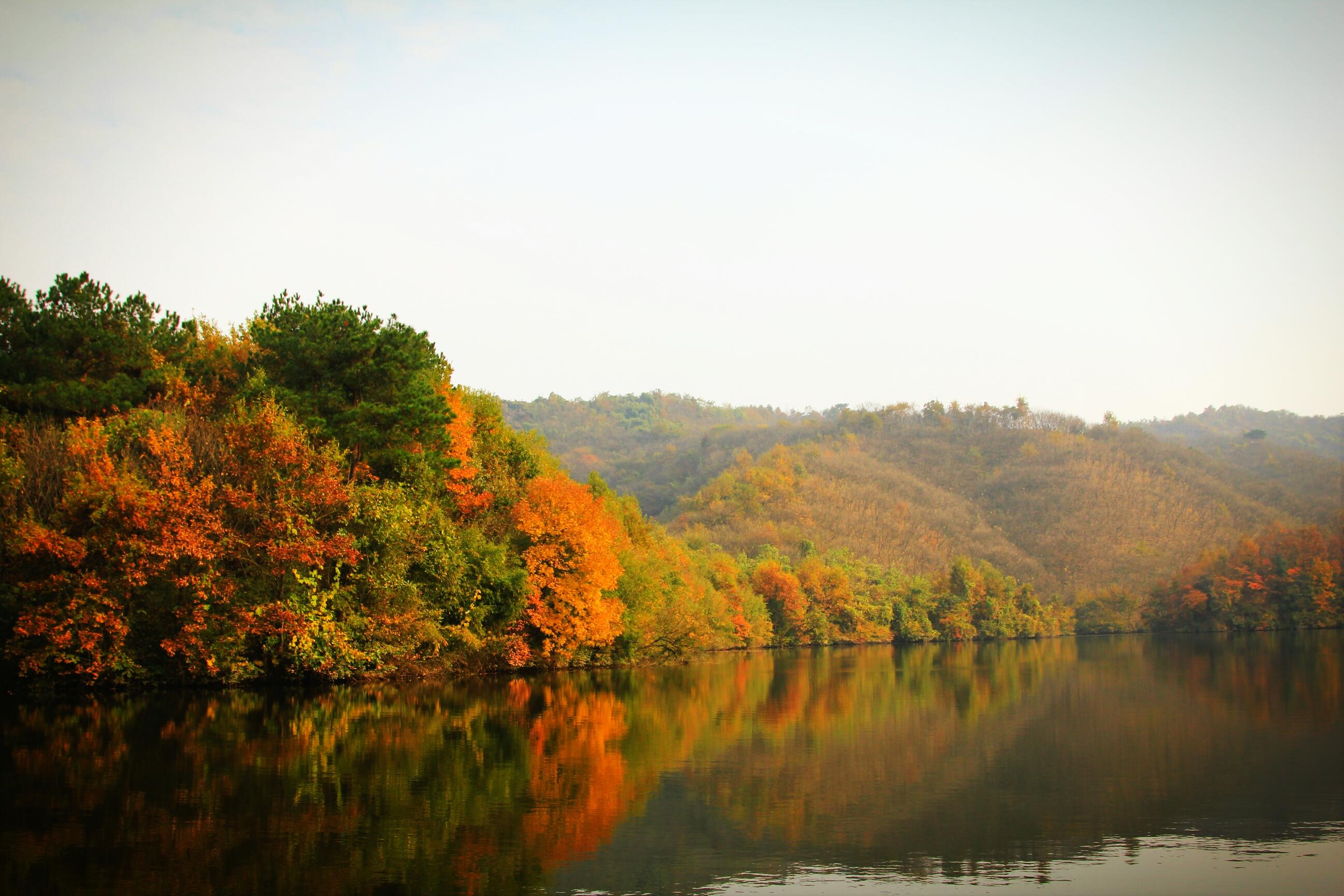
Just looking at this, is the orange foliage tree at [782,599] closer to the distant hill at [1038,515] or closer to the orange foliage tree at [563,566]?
the distant hill at [1038,515]

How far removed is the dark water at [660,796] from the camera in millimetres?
13406

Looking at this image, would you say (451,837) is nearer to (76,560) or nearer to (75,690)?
(76,560)

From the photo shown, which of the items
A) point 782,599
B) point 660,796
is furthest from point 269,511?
point 782,599

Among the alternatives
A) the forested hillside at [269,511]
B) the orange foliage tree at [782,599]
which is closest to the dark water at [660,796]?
the forested hillside at [269,511]

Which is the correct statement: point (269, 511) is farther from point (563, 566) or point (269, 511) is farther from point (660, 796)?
point (660, 796)

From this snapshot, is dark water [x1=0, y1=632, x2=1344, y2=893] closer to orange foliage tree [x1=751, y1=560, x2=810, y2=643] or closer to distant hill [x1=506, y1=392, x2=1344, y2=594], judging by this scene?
orange foliage tree [x1=751, y1=560, x2=810, y2=643]

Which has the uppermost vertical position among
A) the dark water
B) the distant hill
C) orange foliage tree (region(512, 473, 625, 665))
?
the distant hill

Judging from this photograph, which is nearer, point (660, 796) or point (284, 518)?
point (660, 796)

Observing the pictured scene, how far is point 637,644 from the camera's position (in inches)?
2516

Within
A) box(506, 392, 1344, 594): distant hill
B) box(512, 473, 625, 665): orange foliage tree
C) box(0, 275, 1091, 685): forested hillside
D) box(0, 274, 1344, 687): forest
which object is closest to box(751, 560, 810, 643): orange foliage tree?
box(506, 392, 1344, 594): distant hill

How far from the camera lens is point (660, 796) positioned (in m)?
18.9

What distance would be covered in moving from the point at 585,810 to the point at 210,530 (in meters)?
23.0

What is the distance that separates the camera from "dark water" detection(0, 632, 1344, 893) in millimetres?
13406

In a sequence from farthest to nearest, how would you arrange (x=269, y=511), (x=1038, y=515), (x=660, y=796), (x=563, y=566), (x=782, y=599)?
(x=1038, y=515), (x=782, y=599), (x=563, y=566), (x=269, y=511), (x=660, y=796)
